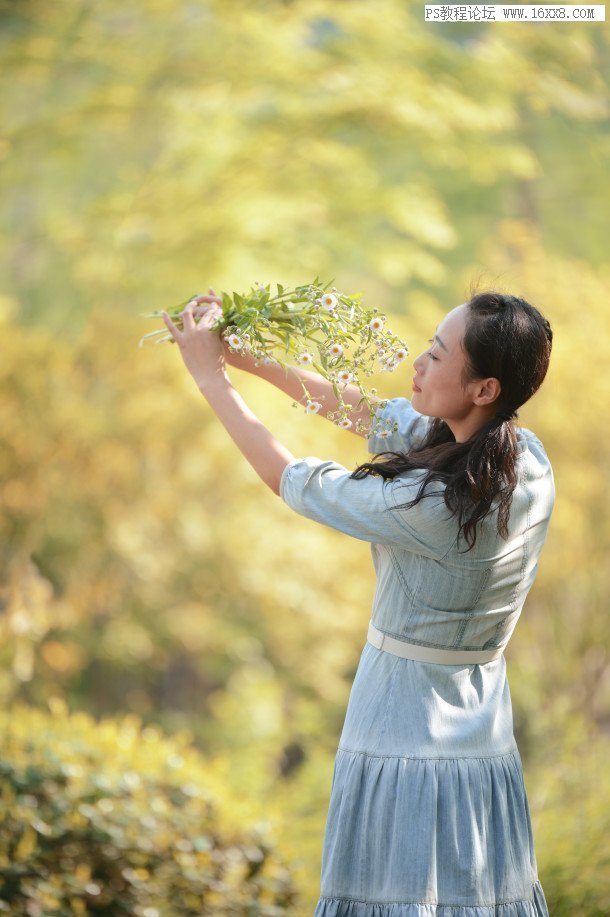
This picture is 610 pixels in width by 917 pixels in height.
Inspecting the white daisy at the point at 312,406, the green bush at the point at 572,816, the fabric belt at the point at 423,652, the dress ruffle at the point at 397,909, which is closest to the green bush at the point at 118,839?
the green bush at the point at 572,816

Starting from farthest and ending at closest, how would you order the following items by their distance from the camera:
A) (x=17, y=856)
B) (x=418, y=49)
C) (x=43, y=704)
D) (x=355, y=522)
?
1. (x=43, y=704)
2. (x=418, y=49)
3. (x=17, y=856)
4. (x=355, y=522)

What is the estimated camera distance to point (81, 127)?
15.8 ft

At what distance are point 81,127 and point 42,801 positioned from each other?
340 centimetres

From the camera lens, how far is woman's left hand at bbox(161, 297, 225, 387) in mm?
1363

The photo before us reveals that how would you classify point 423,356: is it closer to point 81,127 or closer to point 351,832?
point 351,832

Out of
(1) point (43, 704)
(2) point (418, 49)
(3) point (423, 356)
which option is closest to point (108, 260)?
(2) point (418, 49)

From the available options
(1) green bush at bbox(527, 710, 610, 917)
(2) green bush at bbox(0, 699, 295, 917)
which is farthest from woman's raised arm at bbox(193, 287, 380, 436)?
(1) green bush at bbox(527, 710, 610, 917)

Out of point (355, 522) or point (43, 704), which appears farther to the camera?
point (43, 704)

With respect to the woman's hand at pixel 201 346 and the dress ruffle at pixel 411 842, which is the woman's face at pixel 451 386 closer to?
the woman's hand at pixel 201 346

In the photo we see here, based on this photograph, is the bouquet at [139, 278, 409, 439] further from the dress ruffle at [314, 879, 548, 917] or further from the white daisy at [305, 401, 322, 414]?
the dress ruffle at [314, 879, 548, 917]

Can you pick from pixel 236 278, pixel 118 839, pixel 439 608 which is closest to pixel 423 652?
pixel 439 608

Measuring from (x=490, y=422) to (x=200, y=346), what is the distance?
419mm

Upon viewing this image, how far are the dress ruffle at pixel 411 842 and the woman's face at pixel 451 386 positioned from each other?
1.50 feet

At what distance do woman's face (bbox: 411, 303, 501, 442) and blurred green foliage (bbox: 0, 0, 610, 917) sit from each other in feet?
10.6
